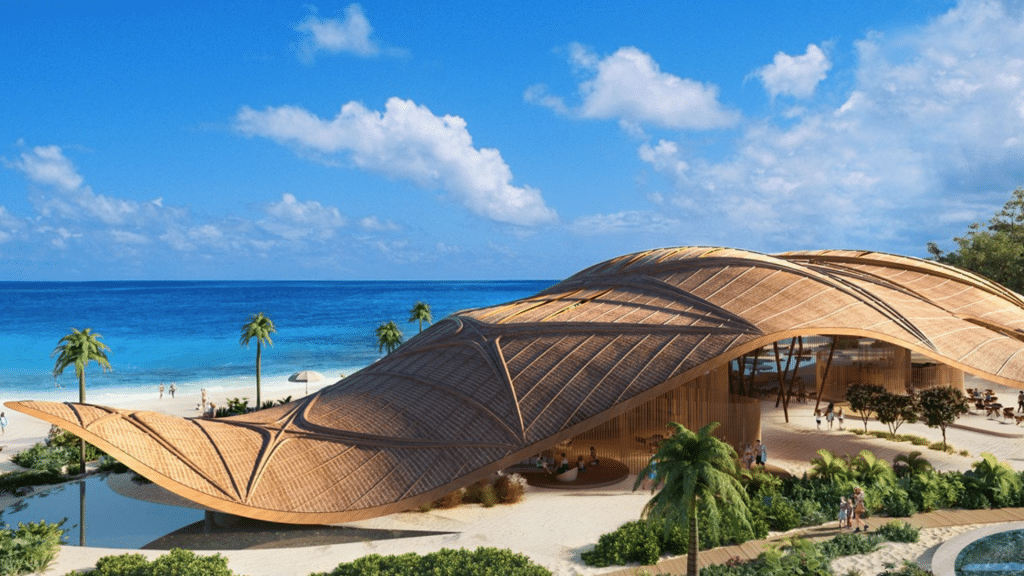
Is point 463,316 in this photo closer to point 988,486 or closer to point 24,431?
point 988,486

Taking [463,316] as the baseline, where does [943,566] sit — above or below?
below

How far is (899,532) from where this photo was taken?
18.1m

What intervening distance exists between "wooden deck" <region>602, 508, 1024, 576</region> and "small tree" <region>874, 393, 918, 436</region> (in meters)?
8.29

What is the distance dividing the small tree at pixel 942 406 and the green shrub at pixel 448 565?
1991 centimetres

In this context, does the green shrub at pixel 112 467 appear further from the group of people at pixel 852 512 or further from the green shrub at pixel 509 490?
the group of people at pixel 852 512

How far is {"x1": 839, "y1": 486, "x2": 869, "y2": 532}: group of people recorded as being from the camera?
18859mm

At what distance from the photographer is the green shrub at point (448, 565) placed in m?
15.6

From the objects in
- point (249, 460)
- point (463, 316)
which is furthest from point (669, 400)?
point (249, 460)

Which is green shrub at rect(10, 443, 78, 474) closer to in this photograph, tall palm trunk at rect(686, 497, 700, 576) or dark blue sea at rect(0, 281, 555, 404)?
dark blue sea at rect(0, 281, 555, 404)

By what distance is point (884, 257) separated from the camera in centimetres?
3578

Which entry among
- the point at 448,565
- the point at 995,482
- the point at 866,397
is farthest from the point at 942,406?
the point at 448,565

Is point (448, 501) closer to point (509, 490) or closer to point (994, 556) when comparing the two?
point (509, 490)

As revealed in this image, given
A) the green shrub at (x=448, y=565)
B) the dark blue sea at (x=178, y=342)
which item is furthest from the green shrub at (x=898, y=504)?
the dark blue sea at (x=178, y=342)

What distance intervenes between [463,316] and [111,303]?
19745cm
